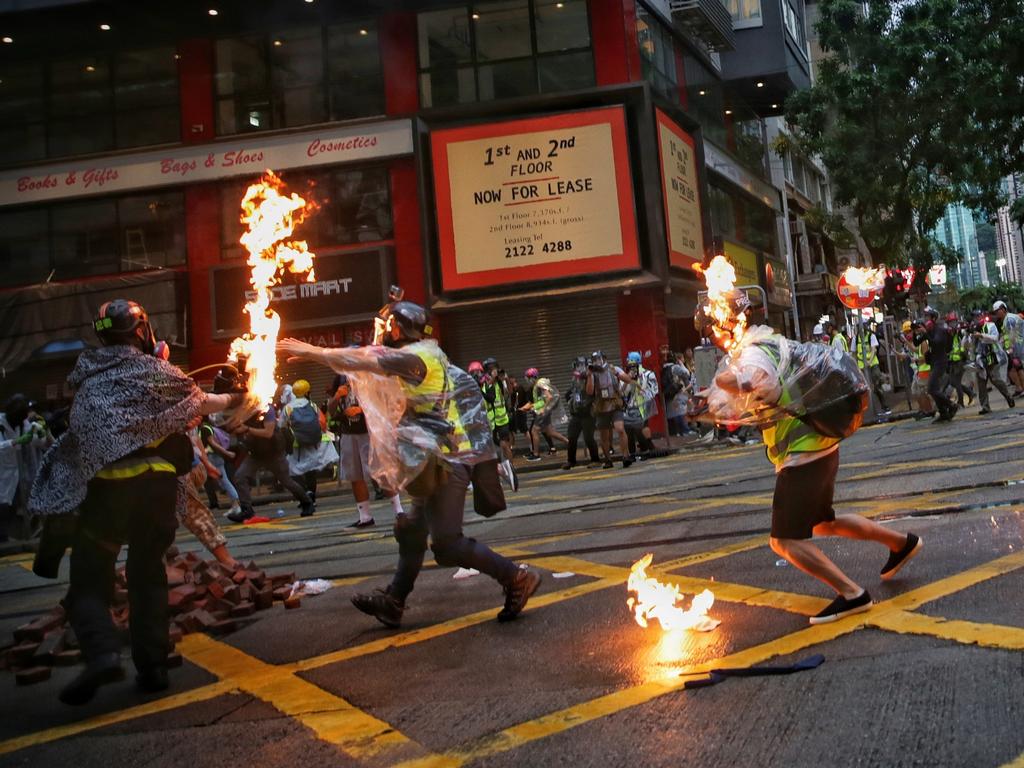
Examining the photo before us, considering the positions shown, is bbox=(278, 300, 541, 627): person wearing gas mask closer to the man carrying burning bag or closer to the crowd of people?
the man carrying burning bag

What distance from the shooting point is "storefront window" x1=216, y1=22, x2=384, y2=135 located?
22812 mm

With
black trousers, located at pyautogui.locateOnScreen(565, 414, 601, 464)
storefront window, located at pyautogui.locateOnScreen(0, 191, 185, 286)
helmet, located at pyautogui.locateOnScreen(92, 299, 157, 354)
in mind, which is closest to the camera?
helmet, located at pyautogui.locateOnScreen(92, 299, 157, 354)

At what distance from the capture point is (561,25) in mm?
22688

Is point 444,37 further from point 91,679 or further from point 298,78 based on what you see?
point 91,679

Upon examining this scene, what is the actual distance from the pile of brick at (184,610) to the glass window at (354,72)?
17.1 meters

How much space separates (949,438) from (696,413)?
9297mm

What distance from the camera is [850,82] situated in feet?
87.2

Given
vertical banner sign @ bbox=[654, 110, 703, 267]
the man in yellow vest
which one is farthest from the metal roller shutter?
→ the man in yellow vest

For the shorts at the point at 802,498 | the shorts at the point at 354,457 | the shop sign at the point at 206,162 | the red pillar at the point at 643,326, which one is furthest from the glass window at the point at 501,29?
the shorts at the point at 802,498

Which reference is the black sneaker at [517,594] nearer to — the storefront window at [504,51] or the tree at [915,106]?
the storefront window at [504,51]

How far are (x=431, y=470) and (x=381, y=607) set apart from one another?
0.76 m

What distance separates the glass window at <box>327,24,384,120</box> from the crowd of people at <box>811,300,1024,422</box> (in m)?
10.5

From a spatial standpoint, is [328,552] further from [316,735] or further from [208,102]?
[208,102]

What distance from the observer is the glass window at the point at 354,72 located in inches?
897
